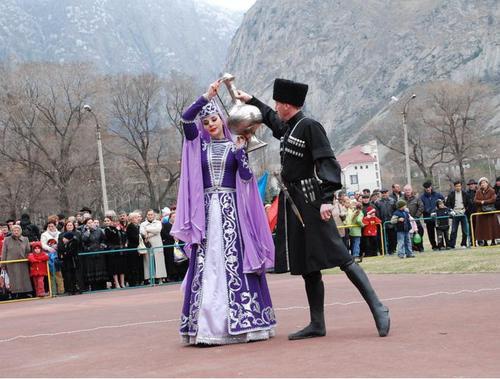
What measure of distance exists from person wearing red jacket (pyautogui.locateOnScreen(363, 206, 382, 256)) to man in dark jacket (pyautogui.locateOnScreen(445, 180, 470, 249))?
6.16 ft

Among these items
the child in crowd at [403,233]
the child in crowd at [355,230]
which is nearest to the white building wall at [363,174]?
the child in crowd at [355,230]

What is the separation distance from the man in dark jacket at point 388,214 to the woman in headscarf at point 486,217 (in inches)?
87.6

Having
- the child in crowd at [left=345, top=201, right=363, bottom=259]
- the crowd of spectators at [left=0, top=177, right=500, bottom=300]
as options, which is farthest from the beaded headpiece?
the child in crowd at [left=345, top=201, right=363, bottom=259]

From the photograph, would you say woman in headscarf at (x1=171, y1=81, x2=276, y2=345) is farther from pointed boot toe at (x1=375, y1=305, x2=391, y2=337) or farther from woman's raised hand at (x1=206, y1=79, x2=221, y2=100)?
pointed boot toe at (x1=375, y1=305, x2=391, y2=337)

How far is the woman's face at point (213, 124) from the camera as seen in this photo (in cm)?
820

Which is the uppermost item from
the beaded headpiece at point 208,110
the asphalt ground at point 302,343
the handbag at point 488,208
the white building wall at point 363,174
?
the white building wall at point 363,174

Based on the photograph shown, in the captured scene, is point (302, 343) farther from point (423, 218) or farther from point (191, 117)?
point (423, 218)

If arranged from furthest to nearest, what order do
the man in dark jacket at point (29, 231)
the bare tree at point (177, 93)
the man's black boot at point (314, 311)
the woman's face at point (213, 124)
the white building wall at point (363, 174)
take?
the white building wall at point (363, 174) < the bare tree at point (177, 93) < the man in dark jacket at point (29, 231) < the woman's face at point (213, 124) < the man's black boot at point (314, 311)

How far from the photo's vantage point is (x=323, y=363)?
20.0 feet

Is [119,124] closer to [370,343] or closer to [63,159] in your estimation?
[63,159]

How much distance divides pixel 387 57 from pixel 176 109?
131558 millimetres

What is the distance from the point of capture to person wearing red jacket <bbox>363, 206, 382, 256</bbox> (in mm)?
22328

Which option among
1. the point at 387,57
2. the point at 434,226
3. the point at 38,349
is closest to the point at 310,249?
the point at 38,349

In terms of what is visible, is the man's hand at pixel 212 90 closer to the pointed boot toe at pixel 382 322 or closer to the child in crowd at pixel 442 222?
the pointed boot toe at pixel 382 322
